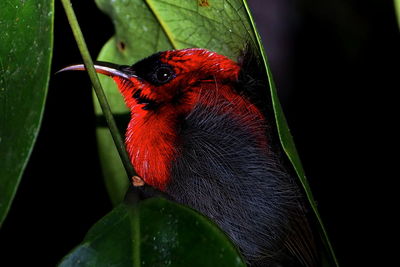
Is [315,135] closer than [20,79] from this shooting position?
No

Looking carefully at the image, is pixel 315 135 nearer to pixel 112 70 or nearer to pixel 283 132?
pixel 112 70

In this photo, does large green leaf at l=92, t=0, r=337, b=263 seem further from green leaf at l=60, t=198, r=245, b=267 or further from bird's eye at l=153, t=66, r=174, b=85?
green leaf at l=60, t=198, r=245, b=267

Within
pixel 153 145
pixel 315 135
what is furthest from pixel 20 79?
pixel 315 135

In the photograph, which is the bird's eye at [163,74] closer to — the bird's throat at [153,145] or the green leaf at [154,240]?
the bird's throat at [153,145]

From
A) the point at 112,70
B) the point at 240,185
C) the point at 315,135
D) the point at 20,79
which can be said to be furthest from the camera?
the point at 315,135

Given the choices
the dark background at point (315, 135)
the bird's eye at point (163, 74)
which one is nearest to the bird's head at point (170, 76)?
the bird's eye at point (163, 74)
